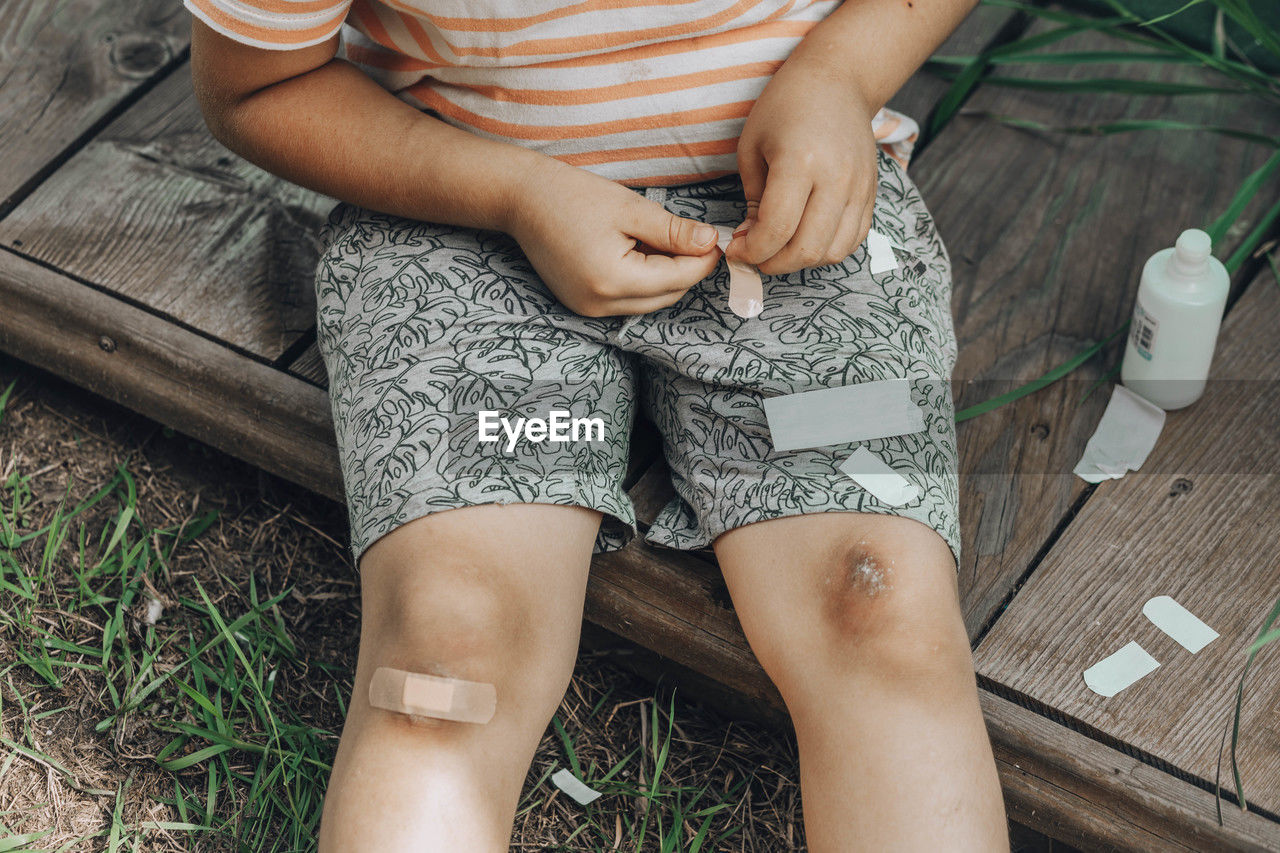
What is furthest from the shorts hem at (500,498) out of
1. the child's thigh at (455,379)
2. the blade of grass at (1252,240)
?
the blade of grass at (1252,240)

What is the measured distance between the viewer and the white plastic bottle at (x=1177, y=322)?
1.16 metres

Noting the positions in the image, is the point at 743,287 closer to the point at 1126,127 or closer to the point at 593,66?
the point at 593,66

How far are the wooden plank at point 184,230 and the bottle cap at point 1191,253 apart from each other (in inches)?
36.3

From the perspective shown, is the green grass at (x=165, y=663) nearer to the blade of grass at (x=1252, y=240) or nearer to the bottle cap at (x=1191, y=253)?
the bottle cap at (x=1191, y=253)

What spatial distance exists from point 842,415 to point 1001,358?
1.35 feet

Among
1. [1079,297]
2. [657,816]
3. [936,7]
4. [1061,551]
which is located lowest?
[657,816]

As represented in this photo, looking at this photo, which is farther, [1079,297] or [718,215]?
[1079,297]

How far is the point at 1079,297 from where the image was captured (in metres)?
1.39

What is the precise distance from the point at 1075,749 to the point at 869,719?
28 centimetres

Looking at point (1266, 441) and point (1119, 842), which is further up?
point (1266, 441)

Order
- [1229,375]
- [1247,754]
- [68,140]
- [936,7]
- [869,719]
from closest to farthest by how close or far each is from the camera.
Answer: [869,719]
[1247,754]
[936,7]
[1229,375]
[68,140]

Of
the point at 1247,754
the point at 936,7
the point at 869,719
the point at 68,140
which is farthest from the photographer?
the point at 68,140

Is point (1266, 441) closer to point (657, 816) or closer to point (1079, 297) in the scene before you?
point (1079, 297)

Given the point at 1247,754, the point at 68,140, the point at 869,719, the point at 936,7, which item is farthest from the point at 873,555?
the point at 68,140
